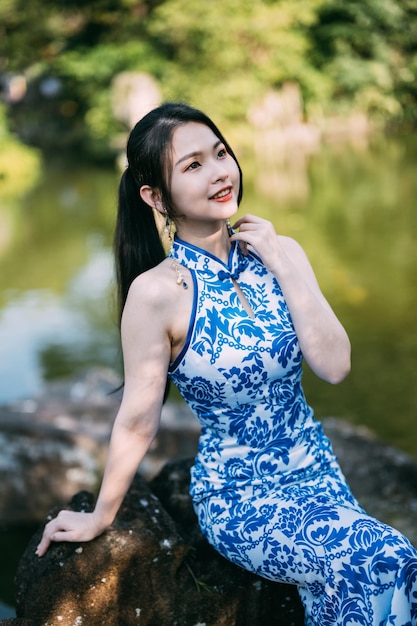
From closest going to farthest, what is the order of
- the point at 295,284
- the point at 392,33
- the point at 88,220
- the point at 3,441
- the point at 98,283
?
the point at 295,284
the point at 3,441
the point at 98,283
the point at 88,220
the point at 392,33

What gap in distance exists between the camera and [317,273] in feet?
25.5

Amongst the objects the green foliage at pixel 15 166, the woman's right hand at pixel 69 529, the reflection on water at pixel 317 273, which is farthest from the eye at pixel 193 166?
the green foliage at pixel 15 166

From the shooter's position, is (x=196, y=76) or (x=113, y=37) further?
(x=113, y=37)

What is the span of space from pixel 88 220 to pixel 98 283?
3614mm

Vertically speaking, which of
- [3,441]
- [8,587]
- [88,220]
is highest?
[88,220]

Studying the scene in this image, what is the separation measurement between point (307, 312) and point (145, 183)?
1.61 feet

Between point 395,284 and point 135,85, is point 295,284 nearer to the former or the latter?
point 395,284

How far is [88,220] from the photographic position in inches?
459

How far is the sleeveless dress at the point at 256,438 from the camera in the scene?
1.58m

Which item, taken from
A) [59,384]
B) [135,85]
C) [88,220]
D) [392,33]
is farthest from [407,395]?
[392,33]

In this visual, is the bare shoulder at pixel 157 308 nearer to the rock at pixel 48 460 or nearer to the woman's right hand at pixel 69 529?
the woman's right hand at pixel 69 529

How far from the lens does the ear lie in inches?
71.5

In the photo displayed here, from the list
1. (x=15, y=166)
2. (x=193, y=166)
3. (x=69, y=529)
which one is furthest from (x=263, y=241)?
(x=15, y=166)

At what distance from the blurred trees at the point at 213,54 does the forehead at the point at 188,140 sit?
625 inches
